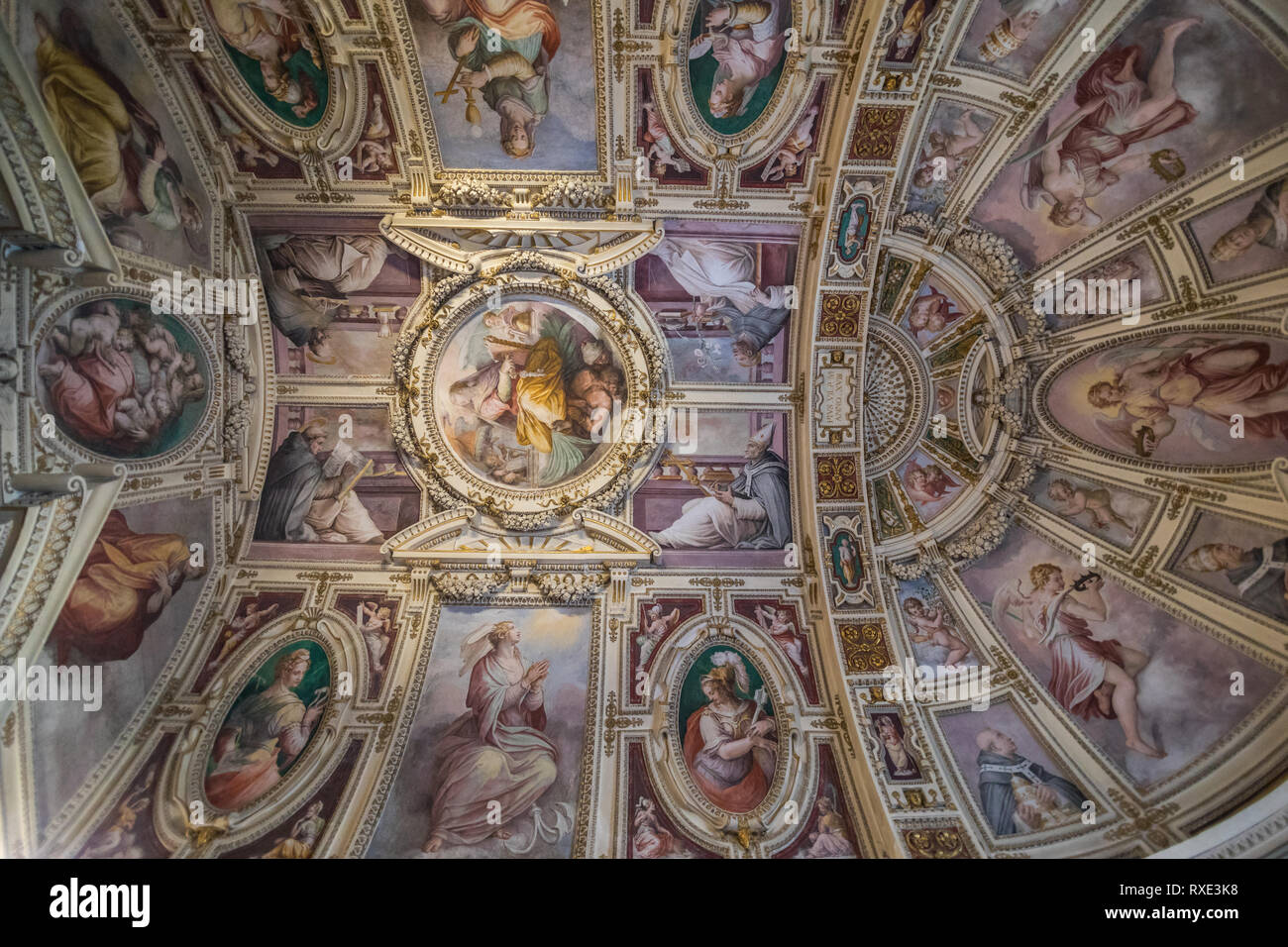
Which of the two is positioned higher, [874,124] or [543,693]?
[874,124]

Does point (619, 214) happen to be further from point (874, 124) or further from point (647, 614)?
point (647, 614)

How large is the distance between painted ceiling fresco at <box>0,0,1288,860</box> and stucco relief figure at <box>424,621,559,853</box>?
0.24 feet

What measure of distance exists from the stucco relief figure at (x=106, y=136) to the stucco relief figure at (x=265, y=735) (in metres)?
7.51

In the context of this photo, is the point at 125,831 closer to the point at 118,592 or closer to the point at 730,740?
the point at 118,592

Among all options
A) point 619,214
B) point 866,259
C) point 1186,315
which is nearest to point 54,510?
point 619,214

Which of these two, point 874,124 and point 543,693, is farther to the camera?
point 543,693

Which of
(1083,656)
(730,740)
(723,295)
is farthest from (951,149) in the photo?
(730,740)

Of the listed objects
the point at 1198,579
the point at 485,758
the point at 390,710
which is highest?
the point at 1198,579

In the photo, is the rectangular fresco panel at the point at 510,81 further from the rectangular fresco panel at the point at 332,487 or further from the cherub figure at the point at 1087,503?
the cherub figure at the point at 1087,503

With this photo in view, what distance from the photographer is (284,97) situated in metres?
10.4

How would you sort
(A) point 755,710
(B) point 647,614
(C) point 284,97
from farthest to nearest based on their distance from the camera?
(B) point 647,614 < (A) point 755,710 < (C) point 284,97

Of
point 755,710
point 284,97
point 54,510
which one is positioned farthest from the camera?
point 755,710

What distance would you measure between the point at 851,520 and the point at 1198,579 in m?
5.20

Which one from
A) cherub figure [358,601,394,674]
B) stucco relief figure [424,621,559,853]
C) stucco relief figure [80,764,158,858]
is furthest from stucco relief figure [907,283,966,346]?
stucco relief figure [80,764,158,858]
